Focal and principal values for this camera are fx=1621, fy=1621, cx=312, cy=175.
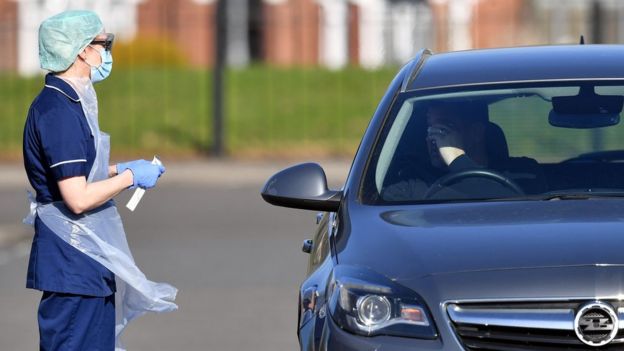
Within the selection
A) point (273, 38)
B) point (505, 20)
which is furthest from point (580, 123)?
point (273, 38)

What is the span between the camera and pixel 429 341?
4.87 metres

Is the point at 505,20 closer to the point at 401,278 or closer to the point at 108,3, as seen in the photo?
the point at 108,3

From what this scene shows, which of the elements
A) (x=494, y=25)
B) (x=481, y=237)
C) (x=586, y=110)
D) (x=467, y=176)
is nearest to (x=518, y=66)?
(x=586, y=110)

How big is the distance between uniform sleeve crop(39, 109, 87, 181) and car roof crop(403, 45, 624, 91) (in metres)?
1.38

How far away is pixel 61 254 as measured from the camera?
6.00 meters

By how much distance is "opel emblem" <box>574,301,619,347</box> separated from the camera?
4.76 m

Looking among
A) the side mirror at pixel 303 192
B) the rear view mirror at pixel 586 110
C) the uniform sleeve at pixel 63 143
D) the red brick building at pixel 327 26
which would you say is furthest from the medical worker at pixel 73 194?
the red brick building at pixel 327 26

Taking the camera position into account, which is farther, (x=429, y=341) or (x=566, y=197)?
(x=566, y=197)

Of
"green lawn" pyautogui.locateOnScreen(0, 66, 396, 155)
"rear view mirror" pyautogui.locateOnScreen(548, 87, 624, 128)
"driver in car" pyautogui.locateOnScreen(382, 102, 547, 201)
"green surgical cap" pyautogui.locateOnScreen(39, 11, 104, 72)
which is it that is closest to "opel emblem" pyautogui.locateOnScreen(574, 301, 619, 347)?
"driver in car" pyautogui.locateOnScreen(382, 102, 547, 201)

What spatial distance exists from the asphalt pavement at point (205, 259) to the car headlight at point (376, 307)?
401 cm

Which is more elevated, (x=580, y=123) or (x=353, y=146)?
(x=580, y=123)

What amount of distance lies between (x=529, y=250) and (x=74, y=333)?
181 cm

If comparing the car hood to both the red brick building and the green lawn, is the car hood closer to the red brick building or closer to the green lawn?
the green lawn

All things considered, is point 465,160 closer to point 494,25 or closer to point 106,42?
point 106,42
